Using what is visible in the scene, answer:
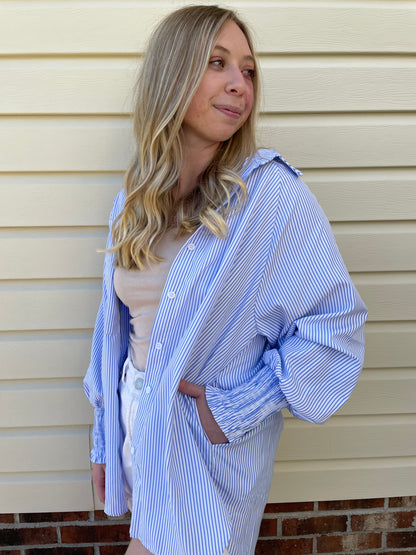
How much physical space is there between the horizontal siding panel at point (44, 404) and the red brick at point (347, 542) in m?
1.25

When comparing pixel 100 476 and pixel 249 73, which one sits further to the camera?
pixel 100 476

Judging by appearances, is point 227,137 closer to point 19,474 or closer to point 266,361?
point 266,361

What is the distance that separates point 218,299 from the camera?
154cm

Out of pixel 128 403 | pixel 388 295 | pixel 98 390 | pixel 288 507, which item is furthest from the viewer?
pixel 288 507

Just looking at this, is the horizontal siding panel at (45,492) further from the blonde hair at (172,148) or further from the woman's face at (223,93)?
the woman's face at (223,93)

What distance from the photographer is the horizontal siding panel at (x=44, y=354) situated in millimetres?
2240

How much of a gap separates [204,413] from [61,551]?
57.1 inches

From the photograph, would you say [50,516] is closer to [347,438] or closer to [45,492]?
[45,492]

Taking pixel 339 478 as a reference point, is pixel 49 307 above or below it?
above

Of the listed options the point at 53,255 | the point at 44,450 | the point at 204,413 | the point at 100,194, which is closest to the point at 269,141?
the point at 100,194

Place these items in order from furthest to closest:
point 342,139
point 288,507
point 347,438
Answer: point 288,507 < point 347,438 < point 342,139

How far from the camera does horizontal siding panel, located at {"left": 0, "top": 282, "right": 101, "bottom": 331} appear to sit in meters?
2.20

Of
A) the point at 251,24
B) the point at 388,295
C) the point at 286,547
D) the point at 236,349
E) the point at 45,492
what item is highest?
the point at 251,24

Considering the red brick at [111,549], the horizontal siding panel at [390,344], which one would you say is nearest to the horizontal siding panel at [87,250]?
the horizontal siding panel at [390,344]
